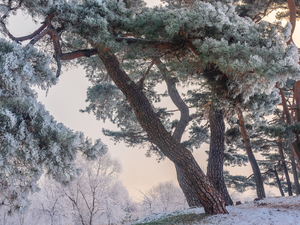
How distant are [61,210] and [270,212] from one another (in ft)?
28.2

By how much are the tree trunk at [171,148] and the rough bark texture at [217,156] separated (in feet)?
3.68

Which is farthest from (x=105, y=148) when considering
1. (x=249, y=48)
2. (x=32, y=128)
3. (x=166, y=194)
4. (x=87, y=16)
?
(x=166, y=194)

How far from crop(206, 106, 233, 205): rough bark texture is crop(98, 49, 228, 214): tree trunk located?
1.12 metres

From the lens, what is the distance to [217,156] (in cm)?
487

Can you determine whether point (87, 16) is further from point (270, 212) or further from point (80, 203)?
point (80, 203)

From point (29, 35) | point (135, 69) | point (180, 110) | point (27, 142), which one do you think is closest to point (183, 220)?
point (27, 142)

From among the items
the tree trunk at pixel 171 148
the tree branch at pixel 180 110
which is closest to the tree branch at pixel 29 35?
the tree trunk at pixel 171 148

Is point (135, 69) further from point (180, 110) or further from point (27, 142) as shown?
point (180, 110)

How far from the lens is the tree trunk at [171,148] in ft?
11.5

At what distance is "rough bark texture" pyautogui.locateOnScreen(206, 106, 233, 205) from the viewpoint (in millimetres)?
4684

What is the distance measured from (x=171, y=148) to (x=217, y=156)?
66.2 inches

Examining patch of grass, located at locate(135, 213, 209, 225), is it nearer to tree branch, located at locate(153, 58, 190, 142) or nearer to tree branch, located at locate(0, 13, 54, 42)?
tree branch, located at locate(153, 58, 190, 142)

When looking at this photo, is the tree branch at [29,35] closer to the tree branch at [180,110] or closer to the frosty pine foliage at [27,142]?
the frosty pine foliage at [27,142]

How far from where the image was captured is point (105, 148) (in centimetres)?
270
